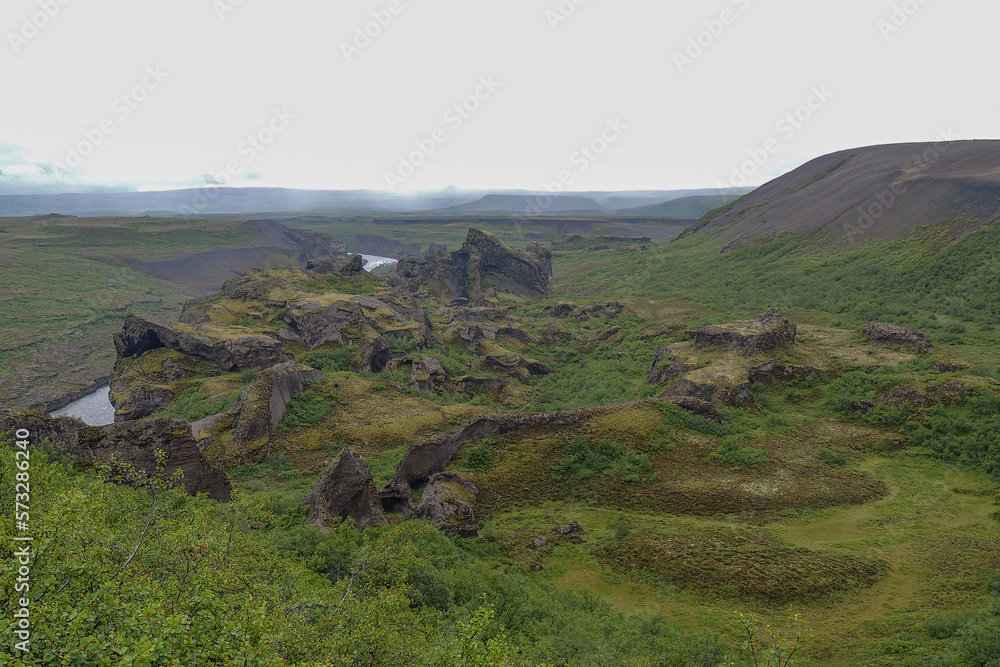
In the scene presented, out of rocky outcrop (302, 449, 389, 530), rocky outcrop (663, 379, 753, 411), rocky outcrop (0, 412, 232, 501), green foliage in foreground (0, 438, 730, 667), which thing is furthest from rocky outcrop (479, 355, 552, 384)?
green foliage in foreground (0, 438, 730, 667)

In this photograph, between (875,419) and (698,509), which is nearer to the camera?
(698,509)

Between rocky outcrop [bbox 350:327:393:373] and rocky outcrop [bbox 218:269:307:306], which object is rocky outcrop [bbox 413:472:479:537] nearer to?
rocky outcrop [bbox 350:327:393:373]

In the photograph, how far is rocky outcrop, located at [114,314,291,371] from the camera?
4647 centimetres

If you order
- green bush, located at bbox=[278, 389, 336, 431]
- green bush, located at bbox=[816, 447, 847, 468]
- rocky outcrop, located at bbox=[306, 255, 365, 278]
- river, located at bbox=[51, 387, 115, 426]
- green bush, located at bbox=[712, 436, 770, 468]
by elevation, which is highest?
rocky outcrop, located at bbox=[306, 255, 365, 278]

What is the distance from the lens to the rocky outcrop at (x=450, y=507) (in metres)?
20.7

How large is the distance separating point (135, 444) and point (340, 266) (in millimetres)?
69287

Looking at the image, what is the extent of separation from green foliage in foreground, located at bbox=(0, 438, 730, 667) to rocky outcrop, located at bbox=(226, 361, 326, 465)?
1323cm

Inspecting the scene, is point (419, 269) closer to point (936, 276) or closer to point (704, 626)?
point (936, 276)

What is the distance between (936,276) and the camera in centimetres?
6109

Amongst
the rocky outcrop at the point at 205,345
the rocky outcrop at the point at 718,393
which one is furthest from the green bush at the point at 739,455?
the rocky outcrop at the point at 205,345

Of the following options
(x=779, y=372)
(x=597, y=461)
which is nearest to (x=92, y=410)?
(x=597, y=461)

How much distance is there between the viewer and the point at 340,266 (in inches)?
3433

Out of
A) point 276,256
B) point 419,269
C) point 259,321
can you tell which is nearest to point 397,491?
point 259,321

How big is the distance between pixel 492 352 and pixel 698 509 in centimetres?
3777
